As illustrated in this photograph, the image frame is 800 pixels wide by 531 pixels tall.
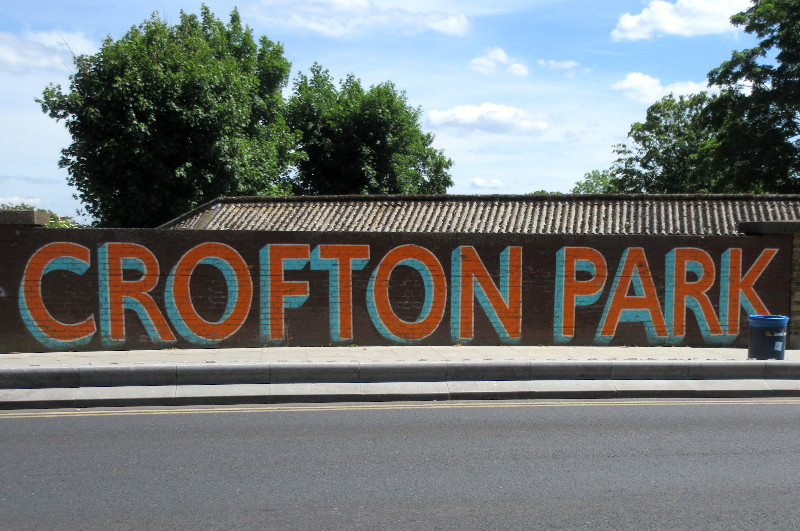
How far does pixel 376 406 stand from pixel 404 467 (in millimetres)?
2639

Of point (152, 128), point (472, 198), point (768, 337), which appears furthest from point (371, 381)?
point (152, 128)

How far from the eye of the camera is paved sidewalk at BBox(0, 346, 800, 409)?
30.0 feet

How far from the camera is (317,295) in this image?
12.8 metres

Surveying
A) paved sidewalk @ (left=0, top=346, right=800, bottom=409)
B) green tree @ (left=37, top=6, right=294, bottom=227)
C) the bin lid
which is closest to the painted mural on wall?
paved sidewalk @ (left=0, top=346, right=800, bottom=409)

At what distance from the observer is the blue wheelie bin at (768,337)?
1145cm

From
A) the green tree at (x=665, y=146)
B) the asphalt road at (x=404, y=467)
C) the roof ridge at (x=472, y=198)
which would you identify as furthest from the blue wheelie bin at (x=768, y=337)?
the green tree at (x=665, y=146)

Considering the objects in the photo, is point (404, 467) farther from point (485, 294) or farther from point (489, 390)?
point (485, 294)

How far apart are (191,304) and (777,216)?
593 inches

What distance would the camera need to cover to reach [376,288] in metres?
12.9

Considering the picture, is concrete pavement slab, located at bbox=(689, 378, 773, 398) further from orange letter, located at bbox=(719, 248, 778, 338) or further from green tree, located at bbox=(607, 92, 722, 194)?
green tree, located at bbox=(607, 92, 722, 194)

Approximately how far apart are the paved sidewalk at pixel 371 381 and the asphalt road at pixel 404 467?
39cm

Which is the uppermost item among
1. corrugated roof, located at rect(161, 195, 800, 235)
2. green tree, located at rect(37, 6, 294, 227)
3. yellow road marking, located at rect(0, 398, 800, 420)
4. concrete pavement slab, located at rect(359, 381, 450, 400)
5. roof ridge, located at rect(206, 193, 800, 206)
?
green tree, located at rect(37, 6, 294, 227)

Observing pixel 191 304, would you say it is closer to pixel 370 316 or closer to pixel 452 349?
pixel 370 316

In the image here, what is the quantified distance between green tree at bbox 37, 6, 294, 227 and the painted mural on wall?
910 cm
